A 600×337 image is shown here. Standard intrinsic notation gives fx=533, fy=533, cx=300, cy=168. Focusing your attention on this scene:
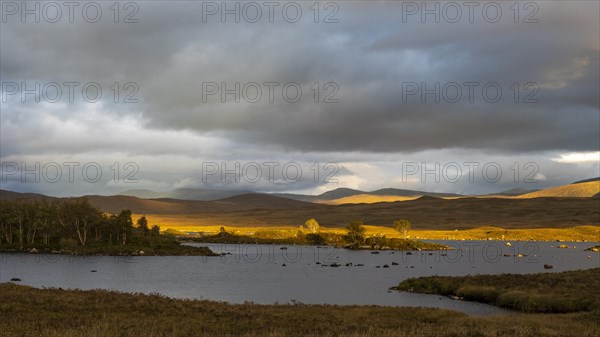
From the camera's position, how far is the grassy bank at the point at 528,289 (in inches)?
2317

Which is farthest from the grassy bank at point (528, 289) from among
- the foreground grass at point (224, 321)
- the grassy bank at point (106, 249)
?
the grassy bank at point (106, 249)

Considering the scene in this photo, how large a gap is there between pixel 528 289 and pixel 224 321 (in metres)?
48.7

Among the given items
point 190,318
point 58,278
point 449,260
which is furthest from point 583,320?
point 449,260

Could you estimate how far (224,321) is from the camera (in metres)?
39.0

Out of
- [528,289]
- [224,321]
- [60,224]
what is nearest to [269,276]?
[528,289]

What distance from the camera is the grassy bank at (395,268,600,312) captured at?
58844mm

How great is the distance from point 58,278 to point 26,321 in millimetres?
62151

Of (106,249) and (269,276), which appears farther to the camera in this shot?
(106,249)

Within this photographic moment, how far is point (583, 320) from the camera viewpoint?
43.7 meters

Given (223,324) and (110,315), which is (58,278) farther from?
(223,324)

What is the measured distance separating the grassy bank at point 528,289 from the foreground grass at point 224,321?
13297 mm

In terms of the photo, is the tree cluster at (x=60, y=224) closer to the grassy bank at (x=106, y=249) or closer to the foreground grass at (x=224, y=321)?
the grassy bank at (x=106, y=249)

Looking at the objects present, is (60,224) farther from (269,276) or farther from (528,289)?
(528,289)

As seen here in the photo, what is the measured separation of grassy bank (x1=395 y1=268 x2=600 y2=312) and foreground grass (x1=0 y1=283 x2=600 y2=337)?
1330 cm
